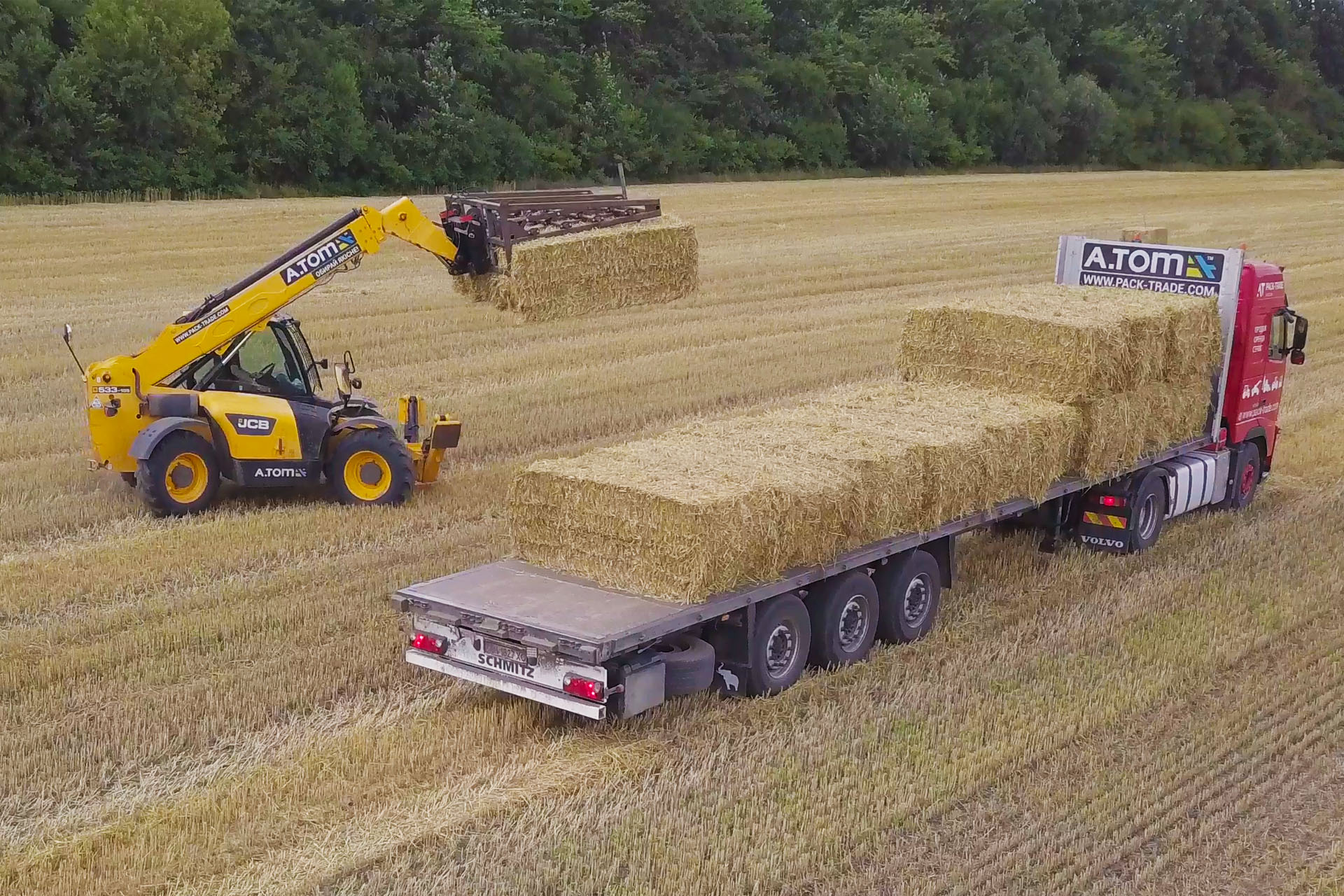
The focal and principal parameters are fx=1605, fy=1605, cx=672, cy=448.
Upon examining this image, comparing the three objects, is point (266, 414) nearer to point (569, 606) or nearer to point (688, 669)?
point (569, 606)

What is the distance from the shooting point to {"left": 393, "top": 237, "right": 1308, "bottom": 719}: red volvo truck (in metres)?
8.63

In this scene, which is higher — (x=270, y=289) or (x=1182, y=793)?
(x=270, y=289)

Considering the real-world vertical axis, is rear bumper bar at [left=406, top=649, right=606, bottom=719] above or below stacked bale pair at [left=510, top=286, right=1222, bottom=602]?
below

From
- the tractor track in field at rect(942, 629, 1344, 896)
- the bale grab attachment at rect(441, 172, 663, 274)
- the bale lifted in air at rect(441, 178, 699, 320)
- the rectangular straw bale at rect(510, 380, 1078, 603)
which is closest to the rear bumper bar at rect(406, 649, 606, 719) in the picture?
the rectangular straw bale at rect(510, 380, 1078, 603)

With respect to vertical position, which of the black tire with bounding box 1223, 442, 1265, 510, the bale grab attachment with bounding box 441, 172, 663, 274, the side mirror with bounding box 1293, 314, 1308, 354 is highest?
the bale grab attachment with bounding box 441, 172, 663, 274

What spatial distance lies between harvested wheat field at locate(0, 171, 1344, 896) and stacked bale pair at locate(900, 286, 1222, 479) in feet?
3.50

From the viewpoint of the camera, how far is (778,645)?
31.4ft

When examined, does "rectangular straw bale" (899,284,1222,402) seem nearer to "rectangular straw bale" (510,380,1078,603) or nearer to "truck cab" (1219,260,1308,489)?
"rectangular straw bale" (510,380,1078,603)

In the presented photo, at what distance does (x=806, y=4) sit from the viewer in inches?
2317

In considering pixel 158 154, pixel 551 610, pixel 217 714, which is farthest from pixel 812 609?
pixel 158 154

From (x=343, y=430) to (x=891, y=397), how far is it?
461 cm

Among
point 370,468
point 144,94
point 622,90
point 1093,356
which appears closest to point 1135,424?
point 1093,356

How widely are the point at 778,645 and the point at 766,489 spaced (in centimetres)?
101

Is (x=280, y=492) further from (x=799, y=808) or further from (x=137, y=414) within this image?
(x=799, y=808)
